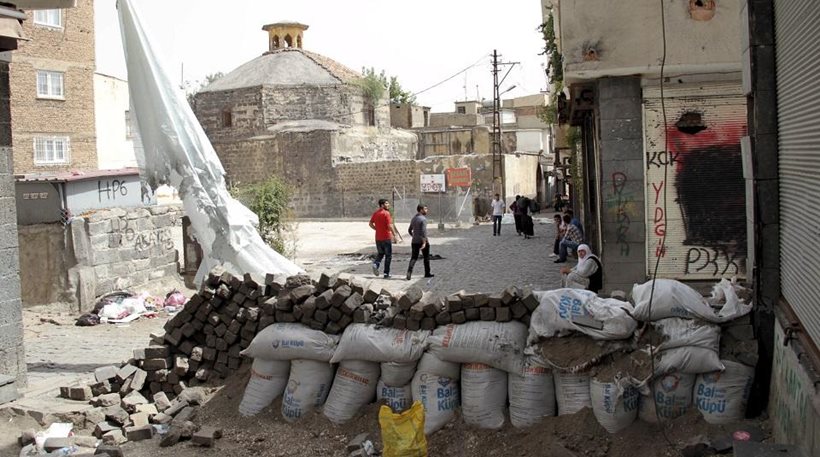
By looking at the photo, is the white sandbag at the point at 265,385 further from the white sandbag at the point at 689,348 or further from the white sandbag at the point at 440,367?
the white sandbag at the point at 689,348

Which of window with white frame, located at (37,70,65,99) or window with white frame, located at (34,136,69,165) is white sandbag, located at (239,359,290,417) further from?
window with white frame, located at (37,70,65,99)

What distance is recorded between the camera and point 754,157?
5.99 meters

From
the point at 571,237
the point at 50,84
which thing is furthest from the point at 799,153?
the point at 50,84

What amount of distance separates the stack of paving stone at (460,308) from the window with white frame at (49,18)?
27144mm

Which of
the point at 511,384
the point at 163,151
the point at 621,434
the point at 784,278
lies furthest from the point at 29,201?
the point at 784,278

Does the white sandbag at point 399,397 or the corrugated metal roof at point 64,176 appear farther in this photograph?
the corrugated metal roof at point 64,176

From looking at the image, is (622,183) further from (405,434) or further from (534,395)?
(405,434)

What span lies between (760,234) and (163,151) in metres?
8.10

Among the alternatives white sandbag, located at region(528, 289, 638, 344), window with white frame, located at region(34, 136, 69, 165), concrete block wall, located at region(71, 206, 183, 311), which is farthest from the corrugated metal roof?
window with white frame, located at region(34, 136, 69, 165)

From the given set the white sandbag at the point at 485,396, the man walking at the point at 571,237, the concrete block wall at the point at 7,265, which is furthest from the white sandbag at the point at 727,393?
the man walking at the point at 571,237

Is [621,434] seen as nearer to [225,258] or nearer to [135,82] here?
[225,258]

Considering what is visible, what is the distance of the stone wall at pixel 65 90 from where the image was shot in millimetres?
28953

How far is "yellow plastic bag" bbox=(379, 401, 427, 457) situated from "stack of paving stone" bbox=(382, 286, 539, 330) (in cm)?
88

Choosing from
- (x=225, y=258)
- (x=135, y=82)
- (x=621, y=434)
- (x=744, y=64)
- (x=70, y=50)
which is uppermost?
(x=70, y=50)
